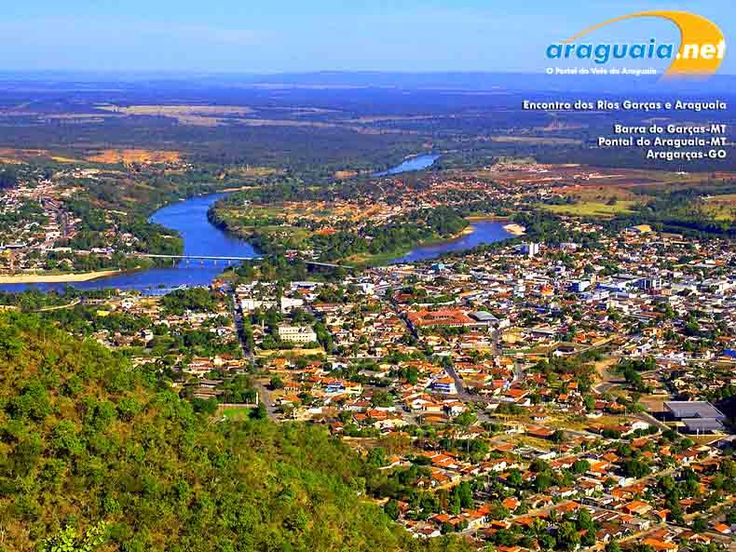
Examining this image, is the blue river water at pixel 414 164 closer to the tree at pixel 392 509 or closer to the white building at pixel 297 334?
the white building at pixel 297 334

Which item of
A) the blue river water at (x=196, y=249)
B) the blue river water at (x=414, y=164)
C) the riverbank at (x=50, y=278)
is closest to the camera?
the blue river water at (x=196, y=249)

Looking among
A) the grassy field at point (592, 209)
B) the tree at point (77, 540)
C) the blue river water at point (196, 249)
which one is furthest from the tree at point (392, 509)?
the grassy field at point (592, 209)

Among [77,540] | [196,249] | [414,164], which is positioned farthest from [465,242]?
[77,540]

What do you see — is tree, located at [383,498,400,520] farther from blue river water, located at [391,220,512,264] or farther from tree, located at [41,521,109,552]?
blue river water, located at [391,220,512,264]

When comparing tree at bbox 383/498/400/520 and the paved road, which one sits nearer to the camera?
tree at bbox 383/498/400/520

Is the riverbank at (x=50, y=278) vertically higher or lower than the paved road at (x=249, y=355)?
lower

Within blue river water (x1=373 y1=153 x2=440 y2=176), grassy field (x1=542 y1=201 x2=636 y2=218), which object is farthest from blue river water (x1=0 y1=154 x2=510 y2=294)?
blue river water (x1=373 y1=153 x2=440 y2=176)

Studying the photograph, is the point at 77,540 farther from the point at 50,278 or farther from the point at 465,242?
the point at 465,242
